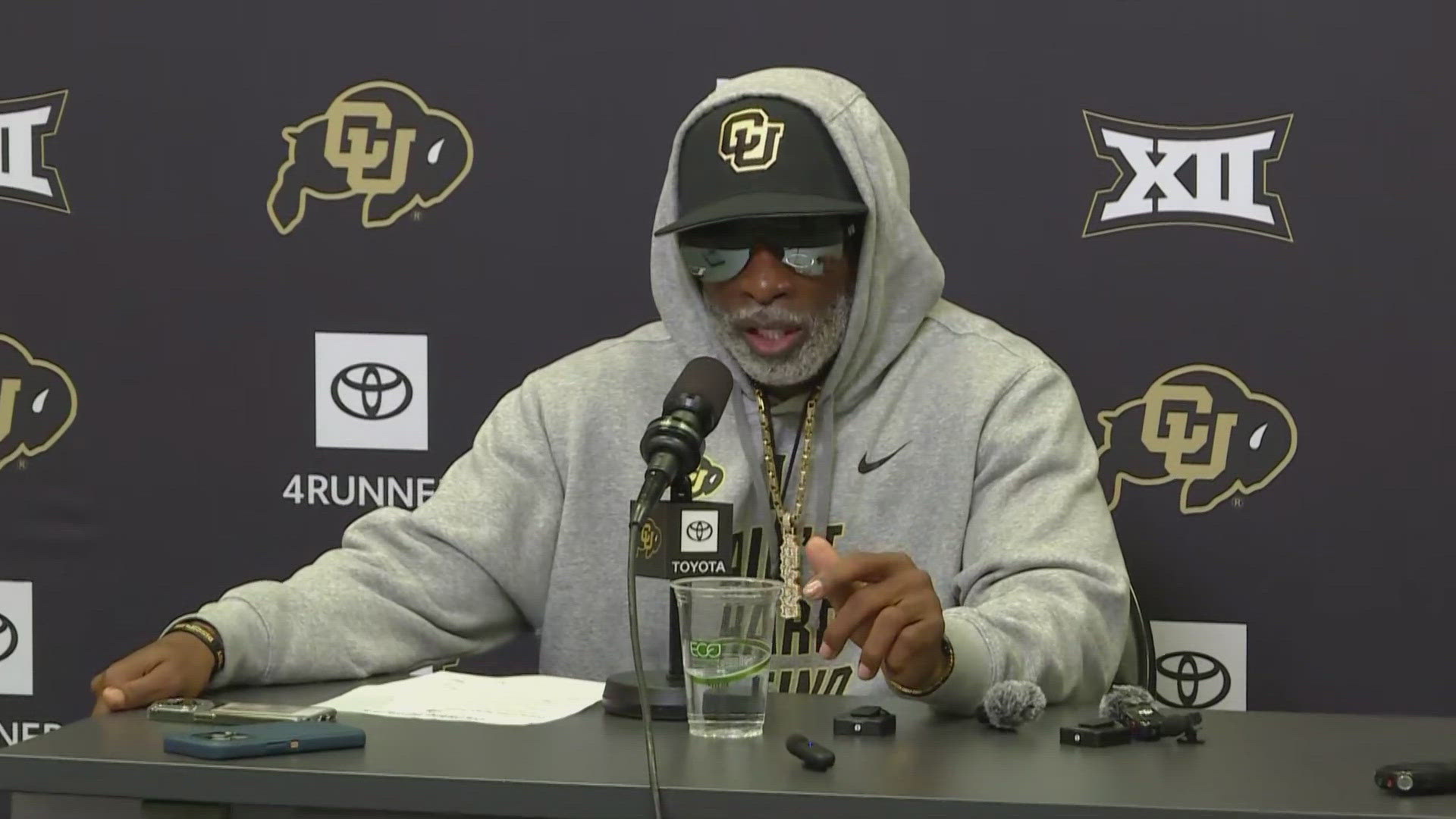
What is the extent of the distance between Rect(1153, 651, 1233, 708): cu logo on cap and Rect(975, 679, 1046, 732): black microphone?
1030 mm

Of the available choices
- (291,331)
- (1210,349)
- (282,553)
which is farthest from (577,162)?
(1210,349)

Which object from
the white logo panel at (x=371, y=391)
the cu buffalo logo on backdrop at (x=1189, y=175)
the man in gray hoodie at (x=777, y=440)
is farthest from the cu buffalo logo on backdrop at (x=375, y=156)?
the cu buffalo logo on backdrop at (x=1189, y=175)

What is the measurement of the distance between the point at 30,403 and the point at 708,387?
62.1 inches

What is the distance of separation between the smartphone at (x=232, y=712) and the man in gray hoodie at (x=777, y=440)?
35 centimetres

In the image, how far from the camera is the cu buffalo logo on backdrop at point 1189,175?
8.00 feet

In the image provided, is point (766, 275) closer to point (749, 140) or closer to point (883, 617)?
point (749, 140)

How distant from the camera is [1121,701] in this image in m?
1.53

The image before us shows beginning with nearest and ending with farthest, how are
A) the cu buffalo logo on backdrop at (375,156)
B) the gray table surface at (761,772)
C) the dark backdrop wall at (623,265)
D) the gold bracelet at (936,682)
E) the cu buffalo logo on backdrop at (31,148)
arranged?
the gray table surface at (761,772), the gold bracelet at (936,682), the dark backdrop wall at (623,265), the cu buffalo logo on backdrop at (375,156), the cu buffalo logo on backdrop at (31,148)

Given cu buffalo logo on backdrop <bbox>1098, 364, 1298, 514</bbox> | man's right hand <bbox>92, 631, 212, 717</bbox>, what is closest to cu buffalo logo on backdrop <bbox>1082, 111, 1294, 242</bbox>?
cu buffalo logo on backdrop <bbox>1098, 364, 1298, 514</bbox>

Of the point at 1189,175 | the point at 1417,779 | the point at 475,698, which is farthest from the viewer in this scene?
the point at 1189,175

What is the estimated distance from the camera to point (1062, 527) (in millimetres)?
1992

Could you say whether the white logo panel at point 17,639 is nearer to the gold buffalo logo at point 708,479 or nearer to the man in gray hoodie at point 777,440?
the man in gray hoodie at point 777,440

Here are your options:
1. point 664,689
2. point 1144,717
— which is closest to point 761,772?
point 664,689

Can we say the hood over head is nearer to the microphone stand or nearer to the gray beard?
the gray beard
